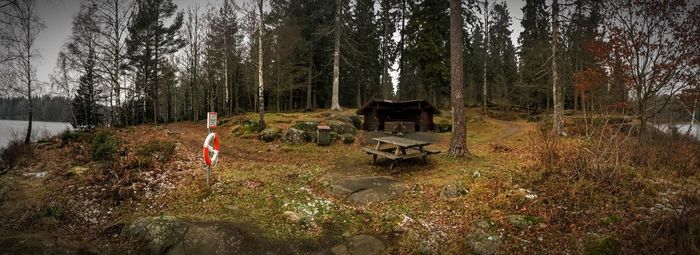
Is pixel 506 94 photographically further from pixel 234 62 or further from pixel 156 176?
pixel 156 176

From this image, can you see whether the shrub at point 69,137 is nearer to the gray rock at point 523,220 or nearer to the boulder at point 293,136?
the boulder at point 293,136

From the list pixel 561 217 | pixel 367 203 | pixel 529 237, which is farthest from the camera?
pixel 367 203

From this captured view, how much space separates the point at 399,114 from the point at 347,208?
50.5 ft

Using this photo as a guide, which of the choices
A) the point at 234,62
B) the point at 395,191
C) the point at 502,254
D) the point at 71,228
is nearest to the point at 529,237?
the point at 502,254

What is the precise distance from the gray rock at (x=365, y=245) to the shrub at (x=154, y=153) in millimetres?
7107

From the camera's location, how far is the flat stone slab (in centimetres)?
808

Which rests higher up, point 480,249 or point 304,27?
point 304,27

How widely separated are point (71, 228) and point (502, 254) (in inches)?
328

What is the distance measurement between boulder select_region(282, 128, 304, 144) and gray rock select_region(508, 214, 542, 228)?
11231 mm

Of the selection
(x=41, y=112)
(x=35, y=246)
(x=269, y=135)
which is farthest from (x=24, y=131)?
(x=41, y=112)

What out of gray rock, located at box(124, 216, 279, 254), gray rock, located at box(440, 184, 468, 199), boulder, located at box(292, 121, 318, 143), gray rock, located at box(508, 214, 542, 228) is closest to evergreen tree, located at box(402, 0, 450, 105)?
boulder, located at box(292, 121, 318, 143)

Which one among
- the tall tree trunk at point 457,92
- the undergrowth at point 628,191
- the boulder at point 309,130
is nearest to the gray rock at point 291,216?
the undergrowth at point 628,191

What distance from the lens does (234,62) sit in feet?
106

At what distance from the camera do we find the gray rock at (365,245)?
5.77 m
